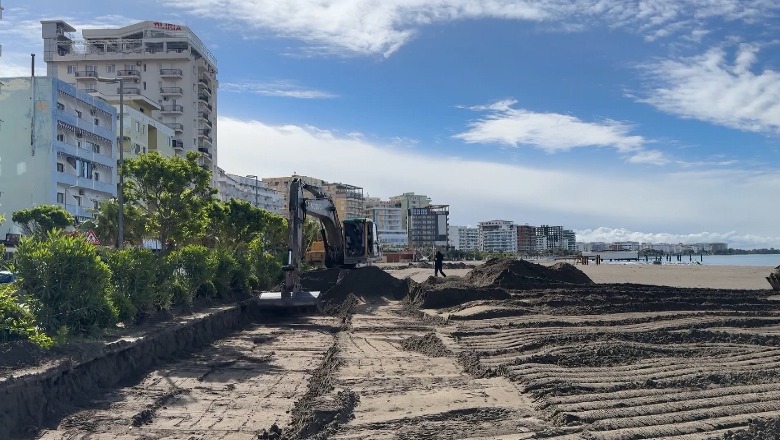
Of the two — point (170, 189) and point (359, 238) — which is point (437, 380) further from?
point (359, 238)

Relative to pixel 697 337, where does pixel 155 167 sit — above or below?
above

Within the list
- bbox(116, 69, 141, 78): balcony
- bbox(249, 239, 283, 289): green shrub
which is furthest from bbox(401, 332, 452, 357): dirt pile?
bbox(116, 69, 141, 78): balcony

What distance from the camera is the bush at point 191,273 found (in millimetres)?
17031

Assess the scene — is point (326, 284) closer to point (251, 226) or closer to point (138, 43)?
point (251, 226)

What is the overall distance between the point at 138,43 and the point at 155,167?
185 ft

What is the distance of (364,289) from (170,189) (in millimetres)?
9775

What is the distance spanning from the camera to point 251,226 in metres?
31.6

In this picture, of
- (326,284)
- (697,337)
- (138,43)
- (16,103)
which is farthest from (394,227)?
(697,337)

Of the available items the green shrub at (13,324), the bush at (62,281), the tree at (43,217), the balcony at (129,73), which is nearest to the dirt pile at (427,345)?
the bush at (62,281)

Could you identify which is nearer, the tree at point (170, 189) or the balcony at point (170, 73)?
the tree at point (170, 189)

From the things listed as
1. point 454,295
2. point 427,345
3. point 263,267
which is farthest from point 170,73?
point 427,345

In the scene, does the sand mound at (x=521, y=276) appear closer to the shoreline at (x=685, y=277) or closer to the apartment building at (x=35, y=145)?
the shoreline at (x=685, y=277)

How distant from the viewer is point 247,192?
107250 mm

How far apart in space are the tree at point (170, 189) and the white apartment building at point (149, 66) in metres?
48.5
